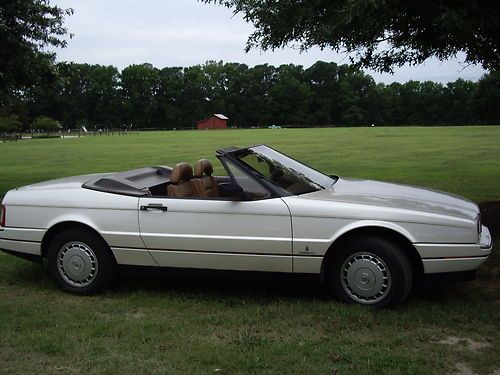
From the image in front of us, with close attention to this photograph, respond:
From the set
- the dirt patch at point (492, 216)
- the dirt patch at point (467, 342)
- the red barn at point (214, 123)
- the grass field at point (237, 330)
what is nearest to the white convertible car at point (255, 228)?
the grass field at point (237, 330)

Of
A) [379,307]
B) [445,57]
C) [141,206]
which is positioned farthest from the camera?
[445,57]

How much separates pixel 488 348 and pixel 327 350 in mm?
1129

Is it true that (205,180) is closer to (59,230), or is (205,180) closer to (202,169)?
(202,169)

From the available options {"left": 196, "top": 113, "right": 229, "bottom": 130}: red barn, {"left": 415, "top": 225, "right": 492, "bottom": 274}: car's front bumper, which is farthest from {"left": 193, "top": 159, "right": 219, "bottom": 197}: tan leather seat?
{"left": 196, "top": 113, "right": 229, "bottom": 130}: red barn

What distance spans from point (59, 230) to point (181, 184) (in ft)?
4.10

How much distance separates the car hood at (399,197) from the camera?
15.3 feet

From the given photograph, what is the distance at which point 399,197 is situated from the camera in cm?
495

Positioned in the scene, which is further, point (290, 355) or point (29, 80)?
point (29, 80)

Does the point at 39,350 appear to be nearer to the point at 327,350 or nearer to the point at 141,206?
the point at 141,206

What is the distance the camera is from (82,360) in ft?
12.3

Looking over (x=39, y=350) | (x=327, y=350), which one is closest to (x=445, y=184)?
(x=327, y=350)

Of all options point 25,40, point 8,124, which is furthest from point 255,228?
point 8,124

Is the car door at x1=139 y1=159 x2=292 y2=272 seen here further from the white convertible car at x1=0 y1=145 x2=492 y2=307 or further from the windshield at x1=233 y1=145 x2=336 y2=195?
the windshield at x1=233 y1=145 x2=336 y2=195

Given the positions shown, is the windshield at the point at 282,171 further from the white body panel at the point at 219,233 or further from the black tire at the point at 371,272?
the black tire at the point at 371,272
